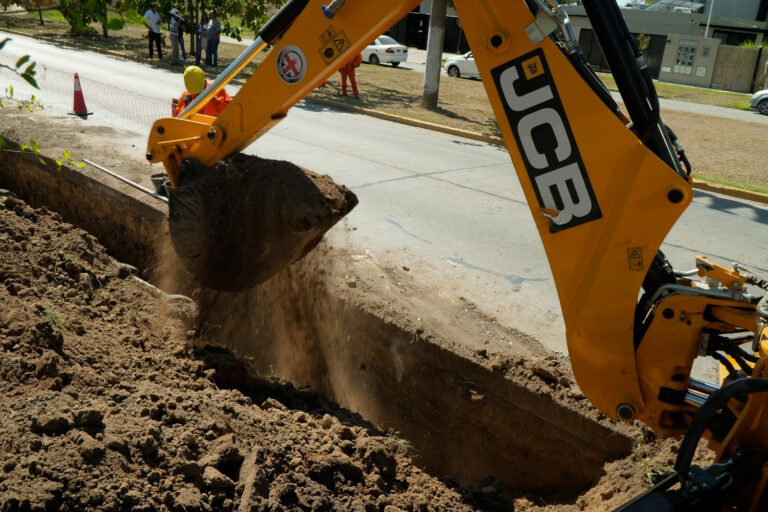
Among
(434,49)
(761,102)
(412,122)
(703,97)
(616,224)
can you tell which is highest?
(434,49)

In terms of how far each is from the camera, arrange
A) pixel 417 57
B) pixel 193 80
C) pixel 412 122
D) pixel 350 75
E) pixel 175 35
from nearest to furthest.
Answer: pixel 193 80, pixel 412 122, pixel 350 75, pixel 175 35, pixel 417 57

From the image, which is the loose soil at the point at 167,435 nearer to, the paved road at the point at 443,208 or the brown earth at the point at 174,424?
the brown earth at the point at 174,424

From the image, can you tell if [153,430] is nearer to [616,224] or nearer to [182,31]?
[616,224]

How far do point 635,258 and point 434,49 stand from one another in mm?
15688

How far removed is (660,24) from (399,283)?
44774mm

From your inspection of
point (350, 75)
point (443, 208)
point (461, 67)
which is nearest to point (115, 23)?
point (443, 208)

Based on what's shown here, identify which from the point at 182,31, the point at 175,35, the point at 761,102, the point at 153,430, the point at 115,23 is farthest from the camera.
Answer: the point at 761,102

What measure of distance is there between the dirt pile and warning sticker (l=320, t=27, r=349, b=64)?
7.67ft

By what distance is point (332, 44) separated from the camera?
14.2 feet

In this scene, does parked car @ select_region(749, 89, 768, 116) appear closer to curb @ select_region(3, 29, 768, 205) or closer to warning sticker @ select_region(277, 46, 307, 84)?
curb @ select_region(3, 29, 768, 205)

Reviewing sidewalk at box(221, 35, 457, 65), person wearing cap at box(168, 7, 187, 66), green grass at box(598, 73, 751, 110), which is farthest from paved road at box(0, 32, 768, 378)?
sidewalk at box(221, 35, 457, 65)

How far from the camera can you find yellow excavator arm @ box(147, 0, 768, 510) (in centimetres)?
311

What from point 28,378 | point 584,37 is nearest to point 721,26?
point 584,37

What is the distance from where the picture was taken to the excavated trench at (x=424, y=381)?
4.87 metres
